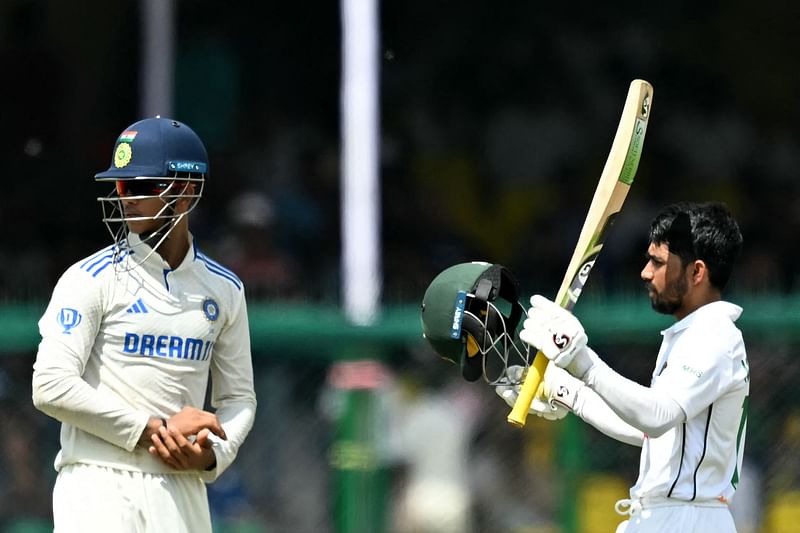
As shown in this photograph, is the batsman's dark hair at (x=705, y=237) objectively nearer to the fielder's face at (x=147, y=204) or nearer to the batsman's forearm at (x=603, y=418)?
the batsman's forearm at (x=603, y=418)

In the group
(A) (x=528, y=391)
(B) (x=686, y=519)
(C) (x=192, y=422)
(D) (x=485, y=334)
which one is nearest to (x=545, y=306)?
(A) (x=528, y=391)

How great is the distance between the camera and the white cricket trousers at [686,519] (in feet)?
13.2

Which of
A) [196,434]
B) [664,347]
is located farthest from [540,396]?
[196,434]

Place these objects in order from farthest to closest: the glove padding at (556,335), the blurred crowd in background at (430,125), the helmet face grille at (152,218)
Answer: the blurred crowd in background at (430,125) < the helmet face grille at (152,218) < the glove padding at (556,335)

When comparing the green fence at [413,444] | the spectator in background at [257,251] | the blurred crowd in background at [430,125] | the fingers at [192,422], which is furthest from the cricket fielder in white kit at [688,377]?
the blurred crowd in background at [430,125]

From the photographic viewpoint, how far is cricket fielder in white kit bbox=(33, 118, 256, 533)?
13.3 ft

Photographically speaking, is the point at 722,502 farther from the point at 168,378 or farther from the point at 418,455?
the point at 418,455

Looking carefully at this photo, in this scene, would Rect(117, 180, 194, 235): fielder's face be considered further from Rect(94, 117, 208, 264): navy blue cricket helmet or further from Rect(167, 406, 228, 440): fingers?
Rect(167, 406, 228, 440): fingers

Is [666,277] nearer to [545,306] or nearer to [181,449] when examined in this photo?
[545,306]

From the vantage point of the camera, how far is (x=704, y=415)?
4023 millimetres

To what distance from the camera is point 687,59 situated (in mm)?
10578

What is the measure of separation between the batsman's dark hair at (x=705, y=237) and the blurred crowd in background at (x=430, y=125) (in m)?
4.76

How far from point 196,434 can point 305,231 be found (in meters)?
5.72

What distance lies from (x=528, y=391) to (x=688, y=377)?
43cm
